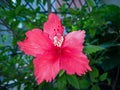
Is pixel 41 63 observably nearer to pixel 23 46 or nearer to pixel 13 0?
pixel 23 46

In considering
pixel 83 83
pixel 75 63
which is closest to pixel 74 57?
pixel 75 63

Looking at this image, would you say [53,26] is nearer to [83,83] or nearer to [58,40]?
[58,40]

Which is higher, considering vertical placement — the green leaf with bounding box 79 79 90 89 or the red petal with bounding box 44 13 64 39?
the red petal with bounding box 44 13 64 39

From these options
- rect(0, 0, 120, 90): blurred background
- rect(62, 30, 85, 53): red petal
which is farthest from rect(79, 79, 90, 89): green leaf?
rect(62, 30, 85, 53): red petal

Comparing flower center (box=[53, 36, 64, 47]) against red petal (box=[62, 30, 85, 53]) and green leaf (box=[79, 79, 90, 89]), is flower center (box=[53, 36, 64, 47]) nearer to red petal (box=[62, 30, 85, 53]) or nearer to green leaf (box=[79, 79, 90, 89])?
red petal (box=[62, 30, 85, 53])

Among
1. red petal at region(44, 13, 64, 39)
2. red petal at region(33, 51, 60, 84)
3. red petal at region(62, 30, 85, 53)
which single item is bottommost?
red petal at region(33, 51, 60, 84)

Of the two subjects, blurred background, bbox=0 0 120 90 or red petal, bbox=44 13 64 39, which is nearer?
red petal, bbox=44 13 64 39
